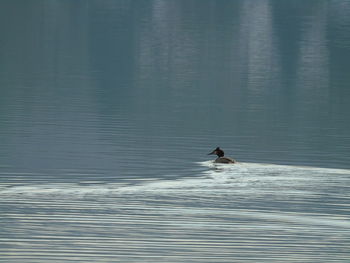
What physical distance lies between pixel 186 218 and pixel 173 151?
34.9ft

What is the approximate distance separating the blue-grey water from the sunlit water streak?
4 centimetres

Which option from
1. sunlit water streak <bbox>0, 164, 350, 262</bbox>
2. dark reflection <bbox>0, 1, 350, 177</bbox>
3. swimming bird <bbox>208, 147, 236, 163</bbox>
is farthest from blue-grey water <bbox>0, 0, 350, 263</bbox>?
swimming bird <bbox>208, 147, 236, 163</bbox>

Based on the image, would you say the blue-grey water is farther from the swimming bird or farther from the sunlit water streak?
the swimming bird

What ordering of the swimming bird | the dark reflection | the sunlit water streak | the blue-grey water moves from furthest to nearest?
the dark reflection, the swimming bird, the blue-grey water, the sunlit water streak

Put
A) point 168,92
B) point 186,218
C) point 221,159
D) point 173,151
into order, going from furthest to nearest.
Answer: point 168,92 → point 173,151 → point 221,159 → point 186,218

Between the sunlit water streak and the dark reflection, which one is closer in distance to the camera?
the sunlit water streak

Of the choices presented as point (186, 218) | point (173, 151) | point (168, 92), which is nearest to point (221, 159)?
point (173, 151)

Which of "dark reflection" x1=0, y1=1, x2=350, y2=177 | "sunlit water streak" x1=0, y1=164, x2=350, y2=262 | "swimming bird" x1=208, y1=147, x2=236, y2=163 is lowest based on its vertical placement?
"sunlit water streak" x1=0, y1=164, x2=350, y2=262

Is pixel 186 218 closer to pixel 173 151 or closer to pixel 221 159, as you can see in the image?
pixel 221 159

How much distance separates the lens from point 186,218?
977 inches

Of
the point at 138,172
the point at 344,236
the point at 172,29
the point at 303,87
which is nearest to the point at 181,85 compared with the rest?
the point at 303,87

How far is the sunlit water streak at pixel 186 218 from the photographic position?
22062 mm

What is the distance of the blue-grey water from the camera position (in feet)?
75.6

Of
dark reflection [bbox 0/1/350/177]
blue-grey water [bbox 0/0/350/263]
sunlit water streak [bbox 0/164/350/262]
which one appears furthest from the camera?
dark reflection [bbox 0/1/350/177]
